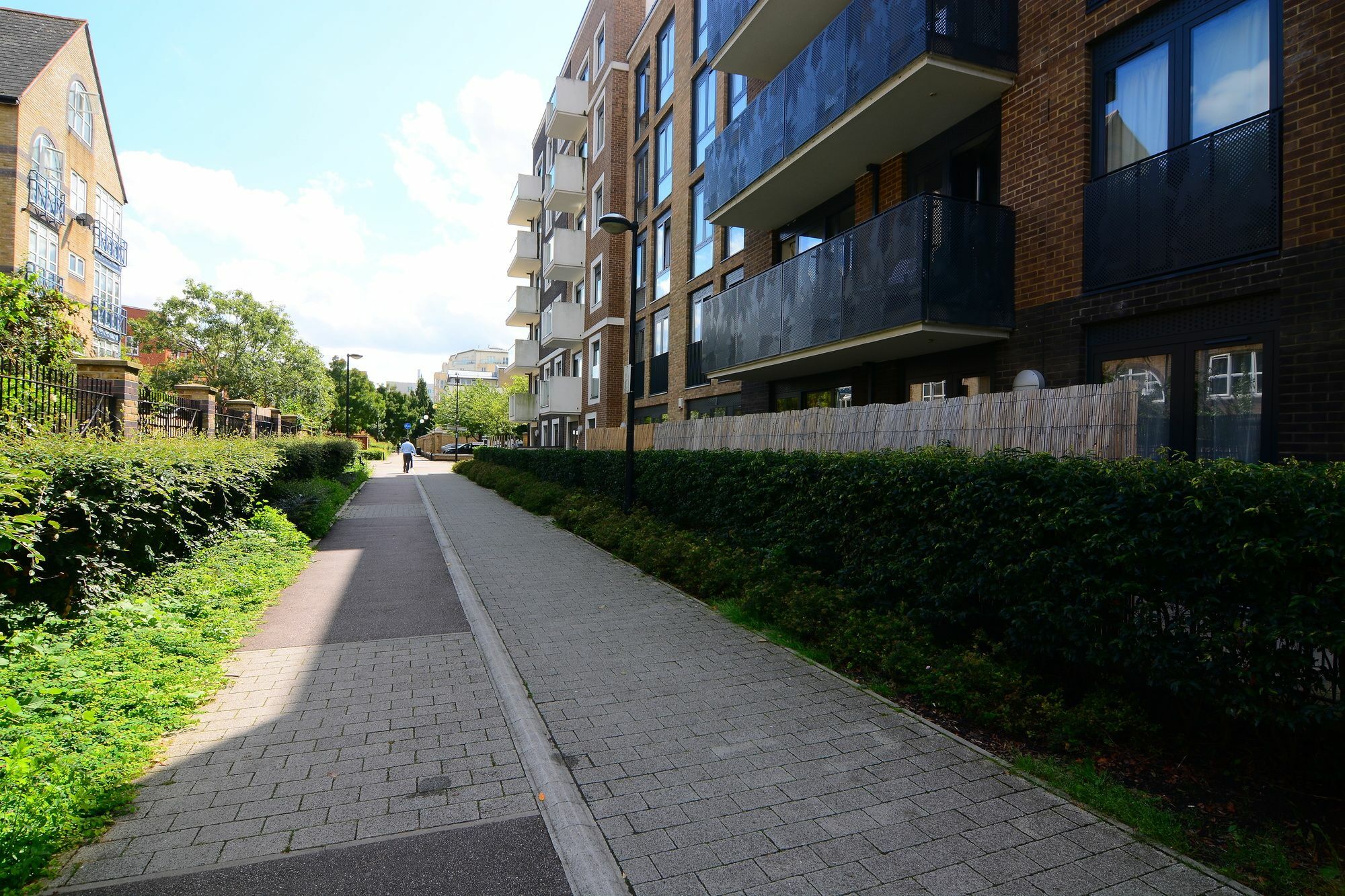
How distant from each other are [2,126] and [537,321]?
74.8 feet

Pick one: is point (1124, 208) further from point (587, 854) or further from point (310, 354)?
point (310, 354)

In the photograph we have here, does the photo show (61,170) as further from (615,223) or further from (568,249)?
(615,223)

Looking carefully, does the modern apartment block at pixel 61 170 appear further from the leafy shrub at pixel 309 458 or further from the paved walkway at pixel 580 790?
the paved walkway at pixel 580 790

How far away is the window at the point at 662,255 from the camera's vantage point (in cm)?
2189

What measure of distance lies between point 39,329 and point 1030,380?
1202 cm

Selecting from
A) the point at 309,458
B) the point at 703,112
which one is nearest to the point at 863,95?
the point at 703,112

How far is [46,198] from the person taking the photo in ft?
92.8

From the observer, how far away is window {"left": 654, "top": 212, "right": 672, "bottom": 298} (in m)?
21.9

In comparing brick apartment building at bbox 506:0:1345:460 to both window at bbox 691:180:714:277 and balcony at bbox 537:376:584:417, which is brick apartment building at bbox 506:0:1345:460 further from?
balcony at bbox 537:376:584:417

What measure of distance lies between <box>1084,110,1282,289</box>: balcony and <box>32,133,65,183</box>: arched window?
36.3 meters

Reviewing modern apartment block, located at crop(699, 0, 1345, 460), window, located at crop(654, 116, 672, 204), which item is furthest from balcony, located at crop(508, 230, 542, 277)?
modern apartment block, located at crop(699, 0, 1345, 460)

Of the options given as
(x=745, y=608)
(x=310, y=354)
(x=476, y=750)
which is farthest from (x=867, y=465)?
(x=310, y=354)

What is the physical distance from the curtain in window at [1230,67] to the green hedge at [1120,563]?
439 cm

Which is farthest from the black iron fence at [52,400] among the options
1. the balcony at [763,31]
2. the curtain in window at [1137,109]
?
Result: the balcony at [763,31]
